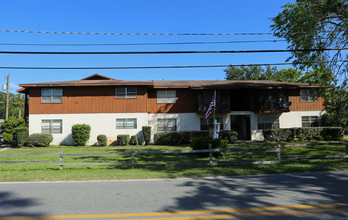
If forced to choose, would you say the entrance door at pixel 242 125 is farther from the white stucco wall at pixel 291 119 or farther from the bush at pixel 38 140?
the bush at pixel 38 140

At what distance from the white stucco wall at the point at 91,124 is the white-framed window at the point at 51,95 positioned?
1442 millimetres

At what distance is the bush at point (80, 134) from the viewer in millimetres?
21156

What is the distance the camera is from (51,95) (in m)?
22.5

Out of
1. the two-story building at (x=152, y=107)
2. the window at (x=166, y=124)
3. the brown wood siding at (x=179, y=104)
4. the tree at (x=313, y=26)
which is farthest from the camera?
the brown wood siding at (x=179, y=104)

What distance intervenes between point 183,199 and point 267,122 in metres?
21.5

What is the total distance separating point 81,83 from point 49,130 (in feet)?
17.7

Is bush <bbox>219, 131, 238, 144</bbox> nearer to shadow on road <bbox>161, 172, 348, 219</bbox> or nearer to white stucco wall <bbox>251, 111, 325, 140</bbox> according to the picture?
white stucco wall <bbox>251, 111, 325, 140</bbox>

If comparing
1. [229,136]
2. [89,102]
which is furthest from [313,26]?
[89,102]

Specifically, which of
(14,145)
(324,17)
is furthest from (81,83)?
(324,17)

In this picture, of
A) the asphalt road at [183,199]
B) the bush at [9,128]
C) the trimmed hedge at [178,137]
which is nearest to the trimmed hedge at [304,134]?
the trimmed hedge at [178,137]

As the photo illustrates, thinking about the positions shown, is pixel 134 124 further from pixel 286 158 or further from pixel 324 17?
pixel 324 17

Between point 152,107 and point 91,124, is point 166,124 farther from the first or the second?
point 91,124

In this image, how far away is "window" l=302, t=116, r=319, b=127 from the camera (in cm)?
2503

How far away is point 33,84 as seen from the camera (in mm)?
21906
